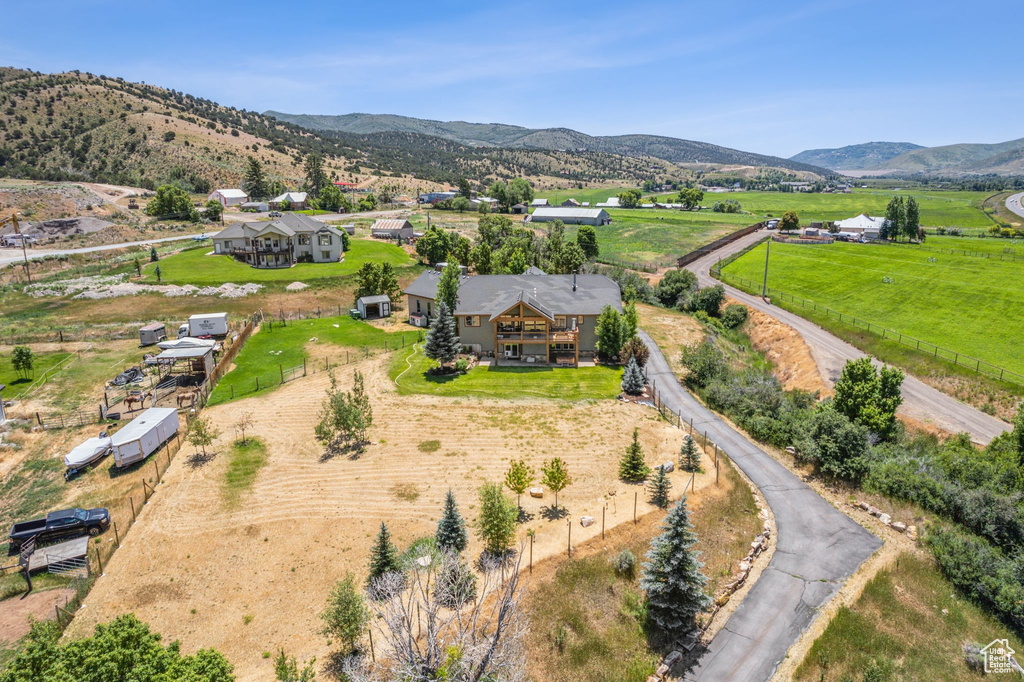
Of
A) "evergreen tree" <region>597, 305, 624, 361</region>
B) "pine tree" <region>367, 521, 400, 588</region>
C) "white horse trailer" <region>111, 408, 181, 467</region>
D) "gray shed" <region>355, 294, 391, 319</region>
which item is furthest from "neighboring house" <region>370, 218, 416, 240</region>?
"pine tree" <region>367, 521, 400, 588</region>

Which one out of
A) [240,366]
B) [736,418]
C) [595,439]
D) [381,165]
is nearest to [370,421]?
[595,439]

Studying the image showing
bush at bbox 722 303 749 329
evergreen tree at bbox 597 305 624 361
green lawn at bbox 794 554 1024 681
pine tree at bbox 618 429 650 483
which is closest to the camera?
green lawn at bbox 794 554 1024 681

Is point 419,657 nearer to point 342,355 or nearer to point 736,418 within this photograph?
point 736,418

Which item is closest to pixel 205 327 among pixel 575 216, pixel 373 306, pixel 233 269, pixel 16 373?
pixel 16 373

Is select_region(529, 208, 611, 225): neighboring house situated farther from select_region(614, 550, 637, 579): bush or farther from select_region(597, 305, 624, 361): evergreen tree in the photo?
select_region(614, 550, 637, 579): bush

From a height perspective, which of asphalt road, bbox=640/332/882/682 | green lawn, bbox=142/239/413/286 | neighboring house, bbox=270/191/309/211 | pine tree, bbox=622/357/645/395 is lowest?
asphalt road, bbox=640/332/882/682

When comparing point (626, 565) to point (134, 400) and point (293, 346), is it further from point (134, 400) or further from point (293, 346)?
point (293, 346)

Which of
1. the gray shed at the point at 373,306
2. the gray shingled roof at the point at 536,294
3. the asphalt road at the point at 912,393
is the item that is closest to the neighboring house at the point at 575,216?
the asphalt road at the point at 912,393

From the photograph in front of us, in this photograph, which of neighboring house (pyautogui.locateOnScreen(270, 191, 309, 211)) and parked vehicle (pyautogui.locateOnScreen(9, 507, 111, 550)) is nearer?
parked vehicle (pyautogui.locateOnScreen(9, 507, 111, 550))
